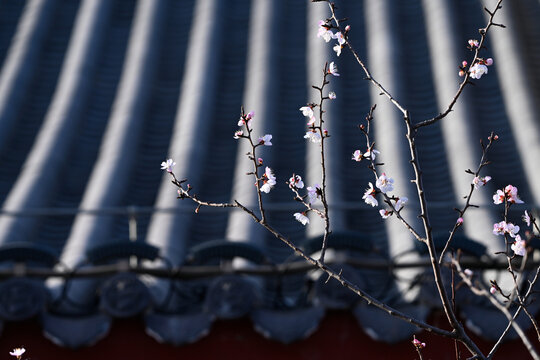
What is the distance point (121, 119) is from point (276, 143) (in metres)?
1.28

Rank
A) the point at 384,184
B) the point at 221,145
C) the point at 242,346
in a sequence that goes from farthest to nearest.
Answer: the point at 221,145 → the point at 242,346 → the point at 384,184

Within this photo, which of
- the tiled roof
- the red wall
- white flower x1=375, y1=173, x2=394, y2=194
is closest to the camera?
white flower x1=375, y1=173, x2=394, y2=194

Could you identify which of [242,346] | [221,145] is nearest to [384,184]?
[242,346]

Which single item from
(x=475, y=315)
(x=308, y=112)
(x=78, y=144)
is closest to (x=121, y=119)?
(x=78, y=144)

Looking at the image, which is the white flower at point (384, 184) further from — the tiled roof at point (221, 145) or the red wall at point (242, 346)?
the red wall at point (242, 346)

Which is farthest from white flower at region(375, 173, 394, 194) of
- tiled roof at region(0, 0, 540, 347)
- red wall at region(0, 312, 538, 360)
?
red wall at region(0, 312, 538, 360)

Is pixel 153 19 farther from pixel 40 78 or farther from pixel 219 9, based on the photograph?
pixel 40 78

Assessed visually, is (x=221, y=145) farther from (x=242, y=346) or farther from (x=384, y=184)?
(x=384, y=184)

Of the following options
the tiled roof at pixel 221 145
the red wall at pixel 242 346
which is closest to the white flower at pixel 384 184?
the tiled roof at pixel 221 145

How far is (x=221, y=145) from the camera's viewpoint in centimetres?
723

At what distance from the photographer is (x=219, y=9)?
29.5ft

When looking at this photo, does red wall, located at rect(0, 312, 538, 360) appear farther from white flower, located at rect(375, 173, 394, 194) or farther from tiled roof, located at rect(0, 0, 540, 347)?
white flower, located at rect(375, 173, 394, 194)

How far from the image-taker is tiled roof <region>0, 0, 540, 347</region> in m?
5.04

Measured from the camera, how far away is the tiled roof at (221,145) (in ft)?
16.5
